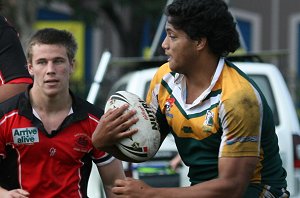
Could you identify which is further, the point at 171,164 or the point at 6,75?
the point at 171,164

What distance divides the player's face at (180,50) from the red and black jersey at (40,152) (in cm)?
67

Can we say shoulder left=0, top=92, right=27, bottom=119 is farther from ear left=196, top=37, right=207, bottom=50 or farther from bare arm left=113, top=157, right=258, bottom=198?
ear left=196, top=37, right=207, bottom=50

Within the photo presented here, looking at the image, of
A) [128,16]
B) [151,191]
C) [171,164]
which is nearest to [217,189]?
[151,191]

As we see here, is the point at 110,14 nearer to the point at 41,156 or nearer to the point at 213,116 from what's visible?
the point at 41,156

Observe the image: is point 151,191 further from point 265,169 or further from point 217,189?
point 265,169

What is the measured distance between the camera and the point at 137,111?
4691 millimetres

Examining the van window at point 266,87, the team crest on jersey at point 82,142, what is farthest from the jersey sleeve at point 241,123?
the van window at point 266,87

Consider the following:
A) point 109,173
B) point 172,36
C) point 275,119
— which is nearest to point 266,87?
point 275,119

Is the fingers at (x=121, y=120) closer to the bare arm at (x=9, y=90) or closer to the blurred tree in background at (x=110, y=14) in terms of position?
the bare arm at (x=9, y=90)

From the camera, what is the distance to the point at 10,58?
5191 millimetres

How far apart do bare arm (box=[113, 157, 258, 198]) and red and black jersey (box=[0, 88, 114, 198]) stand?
1.74ft

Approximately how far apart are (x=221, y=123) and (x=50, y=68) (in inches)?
37.7

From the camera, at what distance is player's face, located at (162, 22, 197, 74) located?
464cm

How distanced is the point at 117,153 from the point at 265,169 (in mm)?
714
